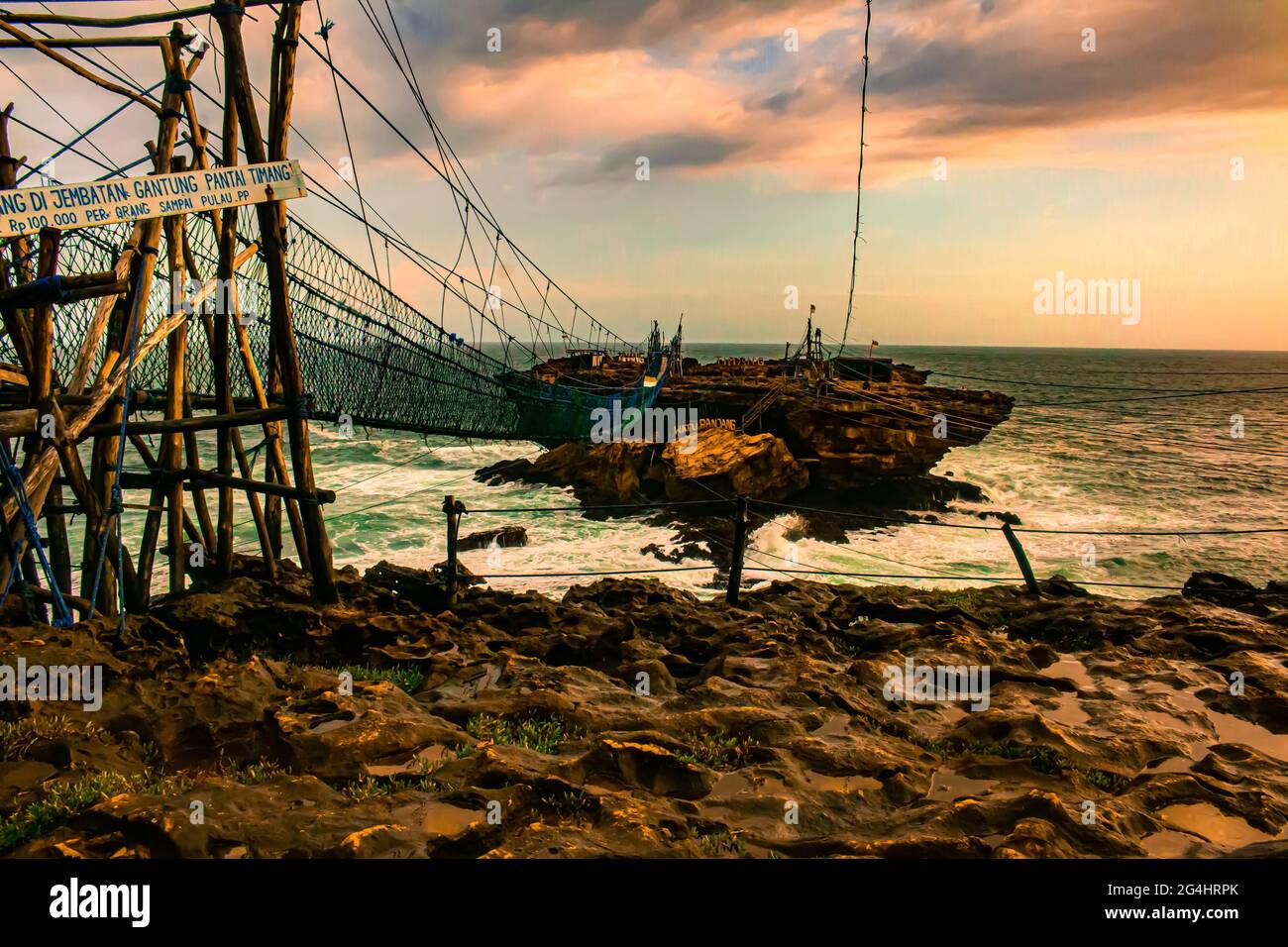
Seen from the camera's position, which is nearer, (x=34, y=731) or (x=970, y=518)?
(x=34, y=731)

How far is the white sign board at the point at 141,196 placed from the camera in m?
4.63

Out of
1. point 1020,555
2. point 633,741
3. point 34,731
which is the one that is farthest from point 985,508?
point 34,731

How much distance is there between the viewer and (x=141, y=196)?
16.6ft

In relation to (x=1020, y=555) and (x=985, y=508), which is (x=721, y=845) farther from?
(x=985, y=508)

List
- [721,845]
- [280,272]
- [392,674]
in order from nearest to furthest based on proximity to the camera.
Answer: [721,845], [392,674], [280,272]

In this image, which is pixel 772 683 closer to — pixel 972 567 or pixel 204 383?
pixel 204 383

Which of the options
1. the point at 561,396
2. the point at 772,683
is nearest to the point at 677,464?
the point at 561,396

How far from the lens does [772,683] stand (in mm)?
6008

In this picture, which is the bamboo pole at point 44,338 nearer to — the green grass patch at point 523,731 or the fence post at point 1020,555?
the green grass patch at point 523,731

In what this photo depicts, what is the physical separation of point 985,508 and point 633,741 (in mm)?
30622

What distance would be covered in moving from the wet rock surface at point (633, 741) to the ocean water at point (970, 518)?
4943 millimetres

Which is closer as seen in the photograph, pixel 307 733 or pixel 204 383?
pixel 307 733

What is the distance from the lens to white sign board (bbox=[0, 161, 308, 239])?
4628 millimetres
